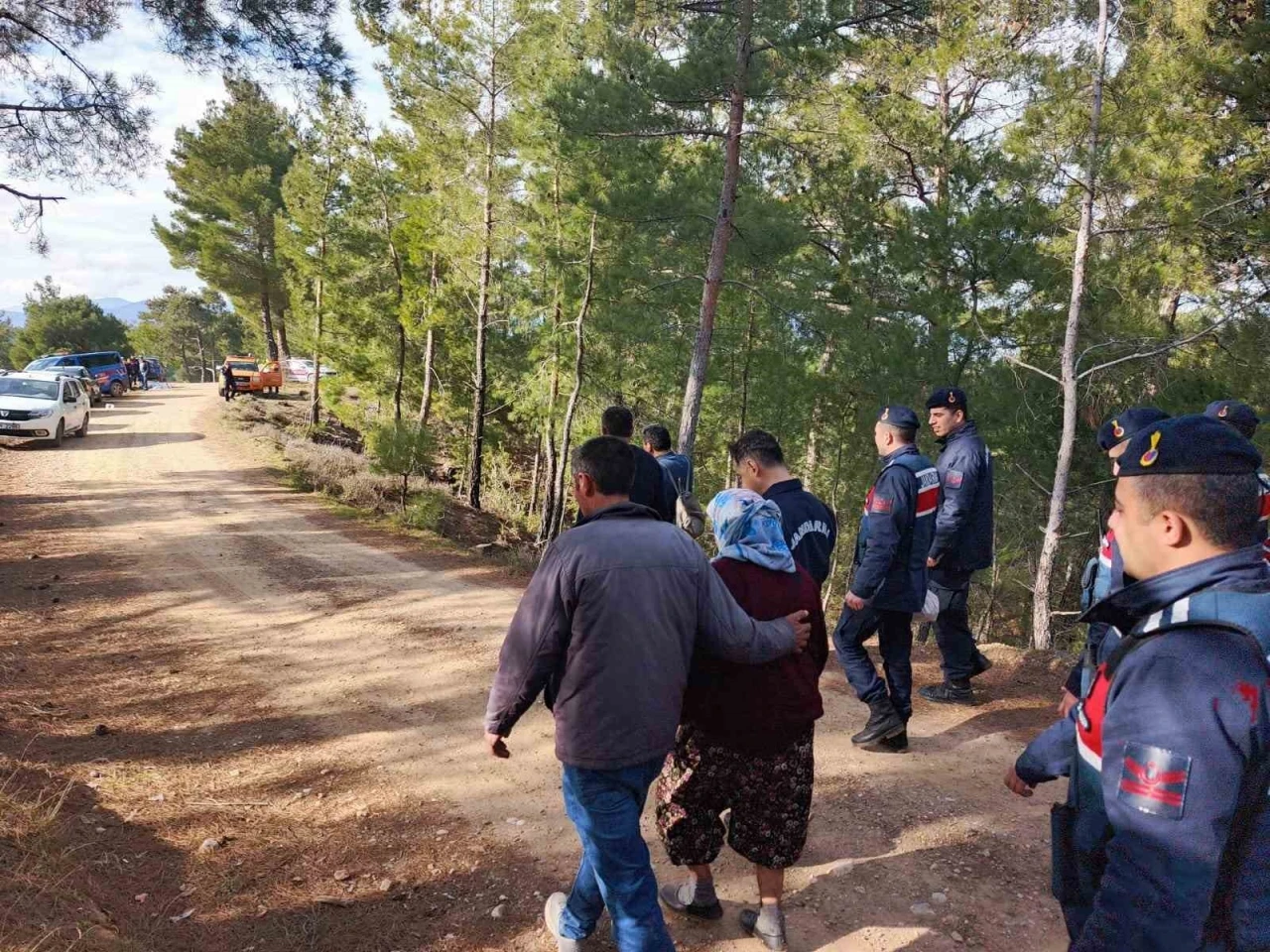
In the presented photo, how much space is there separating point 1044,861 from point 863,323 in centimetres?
1361

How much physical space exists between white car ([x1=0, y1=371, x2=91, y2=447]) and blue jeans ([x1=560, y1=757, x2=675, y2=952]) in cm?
1966

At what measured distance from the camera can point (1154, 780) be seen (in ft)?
4.77

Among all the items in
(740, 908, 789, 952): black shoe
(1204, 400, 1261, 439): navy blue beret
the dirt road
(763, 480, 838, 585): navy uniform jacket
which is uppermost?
(1204, 400, 1261, 439): navy blue beret

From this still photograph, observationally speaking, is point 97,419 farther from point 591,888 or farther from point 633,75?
point 591,888

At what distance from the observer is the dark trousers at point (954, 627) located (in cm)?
538

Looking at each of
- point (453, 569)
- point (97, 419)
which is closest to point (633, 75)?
point (453, 569)

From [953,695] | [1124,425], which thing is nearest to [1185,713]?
[1124,425]

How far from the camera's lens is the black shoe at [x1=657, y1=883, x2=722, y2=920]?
10.2 ft

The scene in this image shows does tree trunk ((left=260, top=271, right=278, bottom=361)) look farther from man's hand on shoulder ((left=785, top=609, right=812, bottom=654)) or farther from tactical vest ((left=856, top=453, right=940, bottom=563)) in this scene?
man's hand on shoulder ((left=785, top=609, right=812, bottom=654))

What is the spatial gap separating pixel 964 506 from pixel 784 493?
2.41 m

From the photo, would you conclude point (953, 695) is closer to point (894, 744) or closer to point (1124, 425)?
point (894, 744)

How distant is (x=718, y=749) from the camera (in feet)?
9.19

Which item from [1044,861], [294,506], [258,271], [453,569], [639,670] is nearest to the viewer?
[639,670]

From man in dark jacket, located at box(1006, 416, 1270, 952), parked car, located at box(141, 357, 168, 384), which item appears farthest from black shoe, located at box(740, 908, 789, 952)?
parked car, located at box(141, 357, 168, 384)
